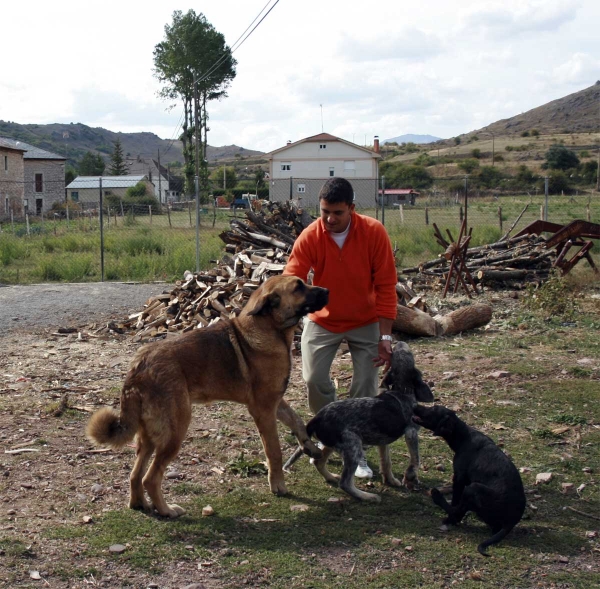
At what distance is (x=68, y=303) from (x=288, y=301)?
378 inches

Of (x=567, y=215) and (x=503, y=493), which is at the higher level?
(x=567, y=215)

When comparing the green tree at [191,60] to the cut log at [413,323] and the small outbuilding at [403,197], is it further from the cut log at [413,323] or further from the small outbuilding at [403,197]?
the cut log at [413,323]

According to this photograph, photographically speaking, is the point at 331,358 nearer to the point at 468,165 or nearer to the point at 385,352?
the point at 385,352

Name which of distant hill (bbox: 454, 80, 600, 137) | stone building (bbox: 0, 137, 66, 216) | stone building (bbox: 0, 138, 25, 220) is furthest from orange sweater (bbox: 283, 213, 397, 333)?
distant hill (bbox: 454, 80, 600, 137)

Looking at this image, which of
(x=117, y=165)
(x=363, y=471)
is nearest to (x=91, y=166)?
(x=117, y=165)

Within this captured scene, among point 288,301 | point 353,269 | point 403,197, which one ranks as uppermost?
point 403,197

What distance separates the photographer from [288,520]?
4871 mm

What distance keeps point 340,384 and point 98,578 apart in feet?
15.7

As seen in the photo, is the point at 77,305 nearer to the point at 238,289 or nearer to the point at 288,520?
the point at 238,289

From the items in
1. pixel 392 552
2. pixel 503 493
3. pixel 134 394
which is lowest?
pixel 392 552

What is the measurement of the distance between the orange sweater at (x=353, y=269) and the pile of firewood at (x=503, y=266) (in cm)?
997

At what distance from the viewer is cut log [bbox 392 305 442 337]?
1087cm

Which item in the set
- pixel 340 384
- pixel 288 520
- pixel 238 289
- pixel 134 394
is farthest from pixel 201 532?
pixel 238 289

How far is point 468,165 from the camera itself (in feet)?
232
